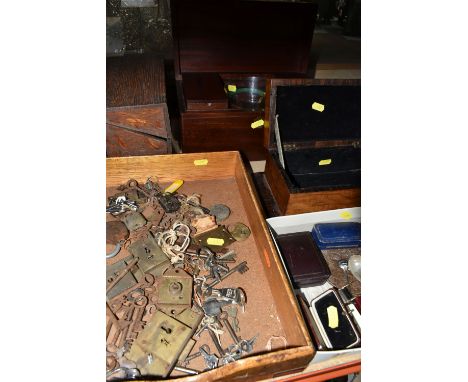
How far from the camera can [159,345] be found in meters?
1.10

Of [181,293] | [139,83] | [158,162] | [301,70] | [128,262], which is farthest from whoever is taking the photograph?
[301,70]

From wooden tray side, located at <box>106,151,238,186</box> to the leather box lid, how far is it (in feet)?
3.84

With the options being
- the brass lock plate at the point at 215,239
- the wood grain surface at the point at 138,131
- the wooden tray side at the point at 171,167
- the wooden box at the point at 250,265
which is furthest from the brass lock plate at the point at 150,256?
the wood grain surface at the point at 138,131

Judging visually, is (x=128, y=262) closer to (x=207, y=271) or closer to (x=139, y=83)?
(x=207, y=271)

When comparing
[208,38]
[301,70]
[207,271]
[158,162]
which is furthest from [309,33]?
[207,271]

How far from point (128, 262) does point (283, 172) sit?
895mm

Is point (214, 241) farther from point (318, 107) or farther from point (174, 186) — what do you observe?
point (318, 107)

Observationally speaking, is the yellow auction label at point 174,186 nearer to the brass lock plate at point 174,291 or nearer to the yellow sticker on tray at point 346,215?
the brass lock plate at point 174,291

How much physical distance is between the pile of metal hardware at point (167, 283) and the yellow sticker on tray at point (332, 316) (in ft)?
1.06

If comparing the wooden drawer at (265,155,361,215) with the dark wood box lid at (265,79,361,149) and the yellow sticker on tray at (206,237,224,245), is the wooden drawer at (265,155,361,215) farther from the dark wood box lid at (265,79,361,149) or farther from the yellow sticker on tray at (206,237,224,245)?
the yellow sticker on tray at (206,237,224,245)

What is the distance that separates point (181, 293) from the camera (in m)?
1.26

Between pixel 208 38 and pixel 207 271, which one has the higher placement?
pixel 208 38

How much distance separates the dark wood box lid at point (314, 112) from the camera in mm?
1835

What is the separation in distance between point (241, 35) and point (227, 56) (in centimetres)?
20
